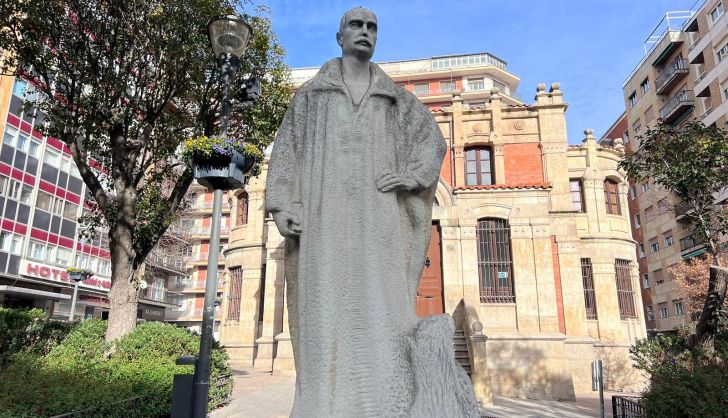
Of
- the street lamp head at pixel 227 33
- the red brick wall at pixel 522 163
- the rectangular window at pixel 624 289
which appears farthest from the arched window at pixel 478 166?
the street lamp head at pixel 227 33

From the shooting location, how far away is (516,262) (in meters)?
20.1

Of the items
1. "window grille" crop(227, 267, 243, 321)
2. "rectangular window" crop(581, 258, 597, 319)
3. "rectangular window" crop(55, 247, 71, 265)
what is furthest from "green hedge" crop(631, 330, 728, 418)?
"rectangular window" crop(55, 247, 71, 265)

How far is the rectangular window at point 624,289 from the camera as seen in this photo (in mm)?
23188

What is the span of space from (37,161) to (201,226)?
2857 centimetres

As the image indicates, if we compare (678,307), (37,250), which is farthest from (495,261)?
(678,307)

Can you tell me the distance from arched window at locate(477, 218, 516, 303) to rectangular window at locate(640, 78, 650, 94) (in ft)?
119

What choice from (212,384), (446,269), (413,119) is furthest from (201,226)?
(413,119)

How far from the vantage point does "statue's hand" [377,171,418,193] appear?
11.2ft

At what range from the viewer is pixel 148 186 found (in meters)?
14.3

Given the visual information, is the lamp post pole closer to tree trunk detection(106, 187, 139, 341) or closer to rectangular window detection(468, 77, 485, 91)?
tree trunk detection(106, 187, 139, 341)

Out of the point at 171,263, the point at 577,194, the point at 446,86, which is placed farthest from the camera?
the point at 446,86

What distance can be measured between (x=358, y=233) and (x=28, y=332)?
15107 millimetres

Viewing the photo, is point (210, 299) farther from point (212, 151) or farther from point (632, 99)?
point (632, 99)

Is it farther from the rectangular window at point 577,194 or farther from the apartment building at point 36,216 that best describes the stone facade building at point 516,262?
the apartment building at point 36,216
